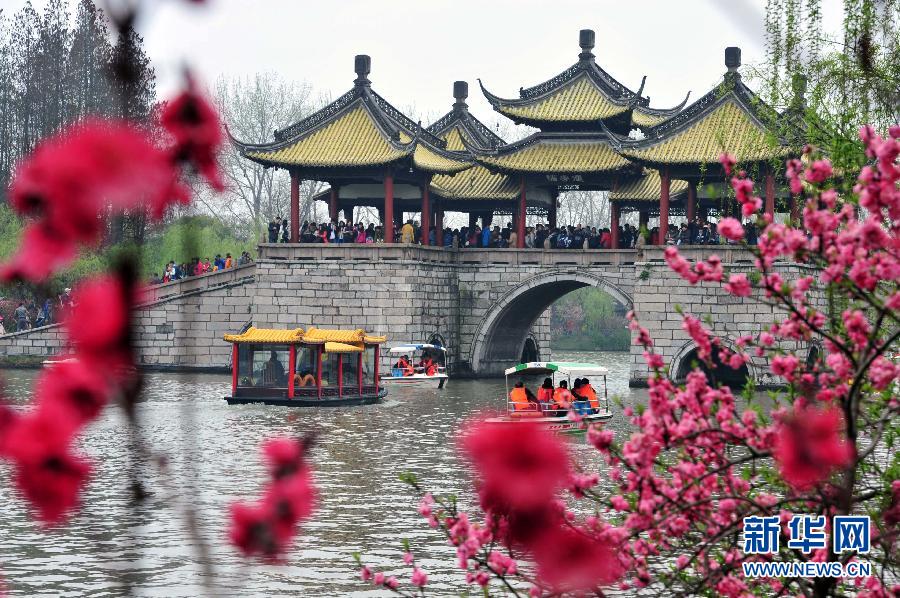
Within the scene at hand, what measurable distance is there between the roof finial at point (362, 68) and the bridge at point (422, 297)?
547cm

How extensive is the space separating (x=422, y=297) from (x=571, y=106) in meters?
7.51

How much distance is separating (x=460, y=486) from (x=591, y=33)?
23.5 metres

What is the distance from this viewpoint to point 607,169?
37125 millimetres

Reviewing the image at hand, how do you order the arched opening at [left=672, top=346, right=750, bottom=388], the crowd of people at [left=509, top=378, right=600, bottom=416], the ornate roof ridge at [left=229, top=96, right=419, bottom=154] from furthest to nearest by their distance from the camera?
the ornate roof ridge at [left=229, top=96, right=419, bottom=154] → the arched opening at [left=672, top=346, right=750, bottom=388] → the crowd of people at [left=509, top=378, right=600, bottom=416]

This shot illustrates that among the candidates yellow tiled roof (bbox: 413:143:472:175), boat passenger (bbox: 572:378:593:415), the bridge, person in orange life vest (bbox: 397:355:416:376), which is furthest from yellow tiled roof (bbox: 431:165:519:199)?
boat passenger (bbox: 572:378:593:415)

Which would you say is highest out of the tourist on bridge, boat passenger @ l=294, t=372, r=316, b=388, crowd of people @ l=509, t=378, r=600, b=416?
the tourist on bridge

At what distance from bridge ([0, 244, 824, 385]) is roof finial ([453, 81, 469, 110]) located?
864 centimetres

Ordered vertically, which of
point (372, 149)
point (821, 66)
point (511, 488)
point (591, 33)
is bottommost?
point (511, 488)

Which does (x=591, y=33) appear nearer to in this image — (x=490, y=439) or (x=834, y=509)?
(x=834, y=509)

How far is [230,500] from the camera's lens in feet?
55.4

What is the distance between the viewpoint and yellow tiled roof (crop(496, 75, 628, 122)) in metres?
37.9

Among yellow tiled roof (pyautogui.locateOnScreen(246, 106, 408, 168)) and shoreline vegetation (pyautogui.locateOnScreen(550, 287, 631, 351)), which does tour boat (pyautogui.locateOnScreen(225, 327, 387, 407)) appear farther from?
shoreline vegetation (pyautogui.locateOnScreen(550, 287, 631, 351))

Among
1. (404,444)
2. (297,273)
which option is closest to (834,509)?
(404,444)

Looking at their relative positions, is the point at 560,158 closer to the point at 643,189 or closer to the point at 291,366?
the point at 643,189
